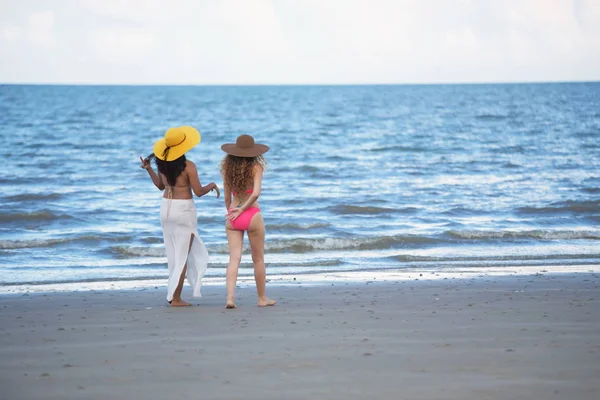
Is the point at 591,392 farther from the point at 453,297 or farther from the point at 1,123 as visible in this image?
the point at 1,123

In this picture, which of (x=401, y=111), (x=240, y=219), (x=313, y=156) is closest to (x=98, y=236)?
(x=240, y=219)

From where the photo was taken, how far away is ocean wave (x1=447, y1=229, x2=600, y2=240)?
12.5 metres

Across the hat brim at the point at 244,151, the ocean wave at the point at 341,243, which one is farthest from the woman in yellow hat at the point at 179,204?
the ocean wave at the point at 341,243

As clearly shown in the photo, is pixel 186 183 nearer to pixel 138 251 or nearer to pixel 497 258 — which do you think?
pixel 138 251

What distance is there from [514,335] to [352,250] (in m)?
6.35

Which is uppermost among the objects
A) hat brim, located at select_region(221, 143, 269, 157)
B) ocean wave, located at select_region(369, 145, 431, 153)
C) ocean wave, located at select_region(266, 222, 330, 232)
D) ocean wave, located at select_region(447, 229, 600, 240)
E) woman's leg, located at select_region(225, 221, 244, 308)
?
hat brim, located at select_region(221, 143, 269, 157)

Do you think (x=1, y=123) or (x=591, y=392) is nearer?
(x=591, y=392)

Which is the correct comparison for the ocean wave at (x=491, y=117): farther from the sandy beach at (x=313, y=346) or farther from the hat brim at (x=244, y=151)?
the hat brim at (x=244, y=151)

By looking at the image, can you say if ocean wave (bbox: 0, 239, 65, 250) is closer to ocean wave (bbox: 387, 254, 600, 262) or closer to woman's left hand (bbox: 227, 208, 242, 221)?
ocean wave (bbox: 387, 254, 600, 262)

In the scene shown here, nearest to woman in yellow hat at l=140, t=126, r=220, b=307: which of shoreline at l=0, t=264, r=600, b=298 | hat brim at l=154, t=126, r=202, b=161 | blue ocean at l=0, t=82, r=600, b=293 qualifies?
hat brim at l=154, t=126, r=202, b=161

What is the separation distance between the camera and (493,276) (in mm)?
8773

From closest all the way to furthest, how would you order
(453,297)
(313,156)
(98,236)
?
(453,297)
(98,236)
(313,156)

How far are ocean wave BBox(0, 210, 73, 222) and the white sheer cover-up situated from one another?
853 cm

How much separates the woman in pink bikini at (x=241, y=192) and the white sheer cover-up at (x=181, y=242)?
31 cm
